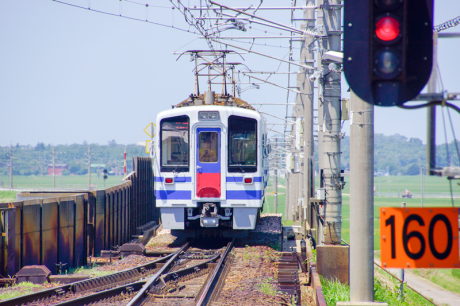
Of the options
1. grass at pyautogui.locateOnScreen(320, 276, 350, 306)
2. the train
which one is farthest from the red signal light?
the train

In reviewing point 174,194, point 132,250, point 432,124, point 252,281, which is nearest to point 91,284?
point 252,281

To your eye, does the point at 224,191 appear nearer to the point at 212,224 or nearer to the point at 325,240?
the point at 212,224

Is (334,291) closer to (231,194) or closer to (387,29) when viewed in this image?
(387,29)

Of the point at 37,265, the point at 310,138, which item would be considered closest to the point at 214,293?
the point at 37,265

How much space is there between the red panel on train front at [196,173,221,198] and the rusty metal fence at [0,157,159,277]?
2.32 metres

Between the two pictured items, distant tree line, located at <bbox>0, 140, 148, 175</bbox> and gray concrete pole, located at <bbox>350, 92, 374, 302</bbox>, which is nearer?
gray concrete pole, located at <bbox>350, 92, 374, 302</bbox>

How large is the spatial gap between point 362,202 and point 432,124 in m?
1.57

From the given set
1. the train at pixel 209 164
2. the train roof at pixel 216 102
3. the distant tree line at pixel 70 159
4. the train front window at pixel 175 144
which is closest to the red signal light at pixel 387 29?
the train at pixel 209 164

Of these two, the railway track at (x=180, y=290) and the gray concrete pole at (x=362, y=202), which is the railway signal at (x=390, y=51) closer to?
the gray concrete pole at (x=362, y=202)

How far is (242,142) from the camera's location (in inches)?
478

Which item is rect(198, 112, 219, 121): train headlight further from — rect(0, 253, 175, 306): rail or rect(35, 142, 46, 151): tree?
rect(35, 142, 46, 151): tree

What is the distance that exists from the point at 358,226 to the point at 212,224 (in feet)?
24.7

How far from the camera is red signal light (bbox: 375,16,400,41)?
3.22m

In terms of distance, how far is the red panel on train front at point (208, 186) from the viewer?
39.5 feet
